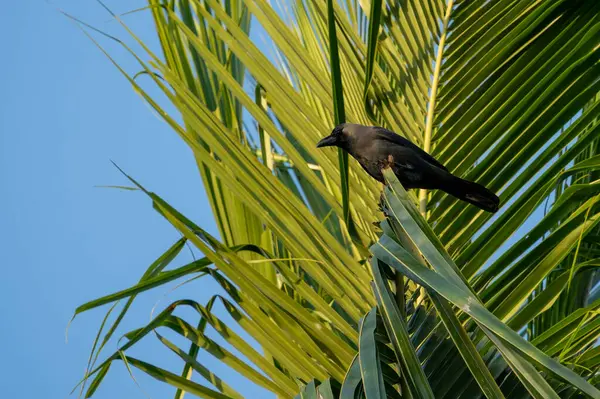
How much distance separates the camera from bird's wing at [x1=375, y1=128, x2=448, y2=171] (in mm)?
2073

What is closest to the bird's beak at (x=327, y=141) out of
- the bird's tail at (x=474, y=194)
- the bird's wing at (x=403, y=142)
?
the bird's wing at (x=403, y=142)

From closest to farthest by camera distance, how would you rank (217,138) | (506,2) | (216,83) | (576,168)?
(576,168), (217,138), (506,2), (216,83)

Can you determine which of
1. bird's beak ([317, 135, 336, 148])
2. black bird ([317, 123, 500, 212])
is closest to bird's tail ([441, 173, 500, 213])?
black bird ([317, 123, 500, 212])

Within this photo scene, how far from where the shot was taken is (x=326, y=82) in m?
2.01

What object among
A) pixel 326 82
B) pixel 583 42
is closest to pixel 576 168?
pixel 583 42

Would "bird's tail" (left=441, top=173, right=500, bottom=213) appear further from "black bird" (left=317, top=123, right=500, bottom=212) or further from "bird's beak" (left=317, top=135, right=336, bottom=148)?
"bird's beak" (left=317, top=135, right=336, bottom=148)

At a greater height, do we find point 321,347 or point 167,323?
point 167,323

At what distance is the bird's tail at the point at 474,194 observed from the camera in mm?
1850

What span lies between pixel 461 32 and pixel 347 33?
0.35 metres

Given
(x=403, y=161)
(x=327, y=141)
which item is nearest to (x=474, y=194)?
(x=327, y=141)

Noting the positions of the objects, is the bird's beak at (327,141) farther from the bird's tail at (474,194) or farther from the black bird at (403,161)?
the bird's tail at (474,194)

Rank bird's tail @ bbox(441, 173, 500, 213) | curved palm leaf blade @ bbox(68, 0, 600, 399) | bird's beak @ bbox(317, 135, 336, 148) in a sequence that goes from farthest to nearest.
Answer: bird's beak @ bbox(317, 135, 336, 148) < bird's tail @ bbox(441, 173, 500, 213) < curved palm leaf blade @ bbox(68, 0, 600, 399)

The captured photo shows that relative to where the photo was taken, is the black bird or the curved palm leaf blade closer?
the curved palm leaf blade

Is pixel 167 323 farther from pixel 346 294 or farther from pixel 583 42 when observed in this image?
pixel 583 42
